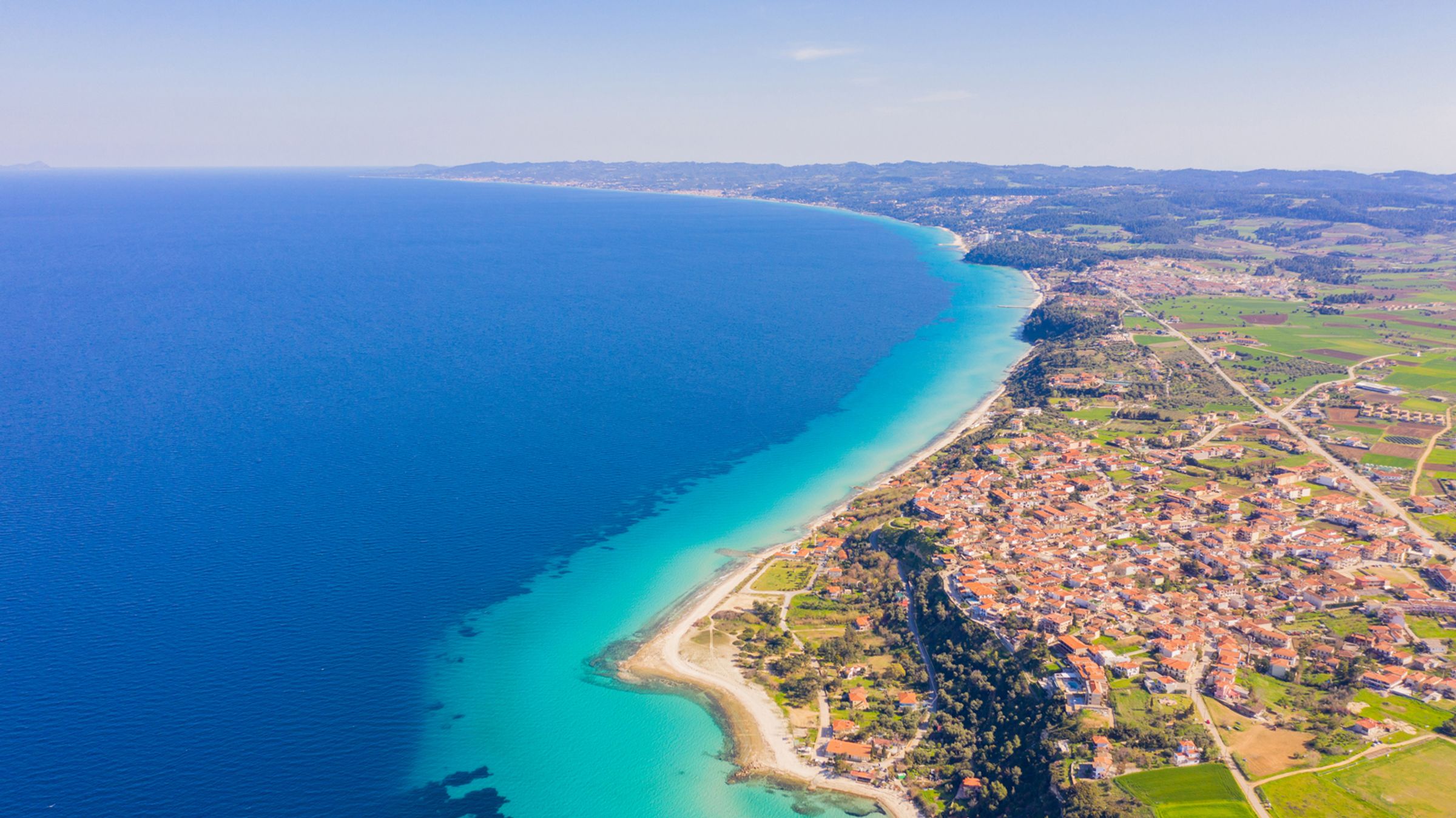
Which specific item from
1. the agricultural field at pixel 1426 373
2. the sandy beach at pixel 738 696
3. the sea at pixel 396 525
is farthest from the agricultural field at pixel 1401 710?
the agricultural field at pixel 1426 373

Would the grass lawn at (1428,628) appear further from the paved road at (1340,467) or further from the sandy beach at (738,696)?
the sandy beach at (738,696)

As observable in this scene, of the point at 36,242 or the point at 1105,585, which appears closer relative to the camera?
the point at 1105,585

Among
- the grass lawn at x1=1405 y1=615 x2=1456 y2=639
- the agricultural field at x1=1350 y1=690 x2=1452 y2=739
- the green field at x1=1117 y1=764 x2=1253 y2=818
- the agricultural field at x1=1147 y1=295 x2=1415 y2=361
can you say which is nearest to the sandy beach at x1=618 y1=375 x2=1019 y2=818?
the green field at x1=1117 y1=764 x2=1253 y2=818

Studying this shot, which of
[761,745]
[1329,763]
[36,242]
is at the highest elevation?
[36,242]

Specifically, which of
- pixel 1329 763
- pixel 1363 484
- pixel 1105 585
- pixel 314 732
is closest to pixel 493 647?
pixel 314 732

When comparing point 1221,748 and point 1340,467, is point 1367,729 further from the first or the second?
point 1340,467

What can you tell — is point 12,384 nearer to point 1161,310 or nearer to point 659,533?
point 659,533
